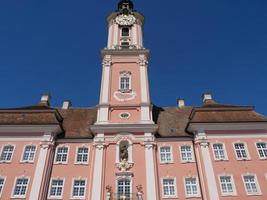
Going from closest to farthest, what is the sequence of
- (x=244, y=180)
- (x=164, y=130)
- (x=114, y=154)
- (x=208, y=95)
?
(x=244, y=180)
(x=114, y=154)
(x=164, y=130)
(x=208, y=95)

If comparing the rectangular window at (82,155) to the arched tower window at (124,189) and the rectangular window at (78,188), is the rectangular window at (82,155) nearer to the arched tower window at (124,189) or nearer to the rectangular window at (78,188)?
the rectangular window at (78,188)

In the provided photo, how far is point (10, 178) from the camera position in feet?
85.9

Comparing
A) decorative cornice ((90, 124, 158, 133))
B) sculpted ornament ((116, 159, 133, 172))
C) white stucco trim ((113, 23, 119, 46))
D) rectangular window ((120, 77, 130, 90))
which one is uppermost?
white stucco trim ((113, 23, 119, 46))

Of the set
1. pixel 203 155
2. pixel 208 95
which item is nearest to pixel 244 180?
pixel 203 155

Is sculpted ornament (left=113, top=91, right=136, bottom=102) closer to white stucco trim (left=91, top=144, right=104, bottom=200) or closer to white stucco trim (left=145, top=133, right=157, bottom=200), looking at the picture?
white stucco trim (left=145, top=133, right=157, bottom=200)

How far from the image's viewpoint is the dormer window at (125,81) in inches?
1326

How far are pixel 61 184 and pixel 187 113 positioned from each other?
55.0 feet

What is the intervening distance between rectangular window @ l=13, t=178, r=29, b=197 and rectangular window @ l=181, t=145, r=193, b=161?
14.4 meters

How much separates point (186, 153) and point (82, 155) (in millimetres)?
9993

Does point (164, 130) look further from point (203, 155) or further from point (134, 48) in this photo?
point (134, 48)

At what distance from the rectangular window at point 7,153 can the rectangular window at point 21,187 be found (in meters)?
2.72

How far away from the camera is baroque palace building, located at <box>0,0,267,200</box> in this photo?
25.8 metres

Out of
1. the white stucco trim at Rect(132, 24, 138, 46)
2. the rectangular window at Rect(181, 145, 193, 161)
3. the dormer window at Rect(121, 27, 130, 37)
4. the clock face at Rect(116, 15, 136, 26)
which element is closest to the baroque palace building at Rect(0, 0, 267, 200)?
the rectangular window at Rect(181, 145, 193, 161)

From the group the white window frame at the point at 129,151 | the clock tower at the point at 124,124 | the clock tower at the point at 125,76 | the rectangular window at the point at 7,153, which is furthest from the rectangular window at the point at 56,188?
the clock tower at the point at 125,76
